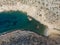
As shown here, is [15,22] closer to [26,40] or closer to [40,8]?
[40,8]

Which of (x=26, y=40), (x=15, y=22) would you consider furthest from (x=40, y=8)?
(x=26, y=40)

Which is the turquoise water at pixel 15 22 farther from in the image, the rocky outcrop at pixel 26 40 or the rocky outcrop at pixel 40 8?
the rocky outcrop at pixel 26 40

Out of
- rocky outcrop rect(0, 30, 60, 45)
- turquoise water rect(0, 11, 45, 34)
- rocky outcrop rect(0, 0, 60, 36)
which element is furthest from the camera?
rocky outcrop rect(0, 0, 60, 36)

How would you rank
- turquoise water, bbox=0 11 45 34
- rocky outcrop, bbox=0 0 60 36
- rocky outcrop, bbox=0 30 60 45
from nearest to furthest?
rocky outcrop, bbox=0 30 60 45 < turquoise water, bbox=0 11 45 34 < rocky outcrop, bbox=0 0 60 36

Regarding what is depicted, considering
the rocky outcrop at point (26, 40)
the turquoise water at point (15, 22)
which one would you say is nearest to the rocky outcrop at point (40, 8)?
the turquoise water at point (15, 22)

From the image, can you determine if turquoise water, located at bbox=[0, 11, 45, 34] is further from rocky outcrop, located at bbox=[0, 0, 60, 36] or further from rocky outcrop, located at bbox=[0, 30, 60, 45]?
rocky outcrop, located at bbox=[0, 30, 60, 45]

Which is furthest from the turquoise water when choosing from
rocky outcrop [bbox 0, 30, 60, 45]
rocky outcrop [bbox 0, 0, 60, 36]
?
rocky outcrop [bbox 0, 30, 60, 45]

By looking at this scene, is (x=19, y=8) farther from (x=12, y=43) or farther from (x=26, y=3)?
(x=12, y=43)

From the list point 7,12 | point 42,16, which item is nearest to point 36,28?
point 42,16
